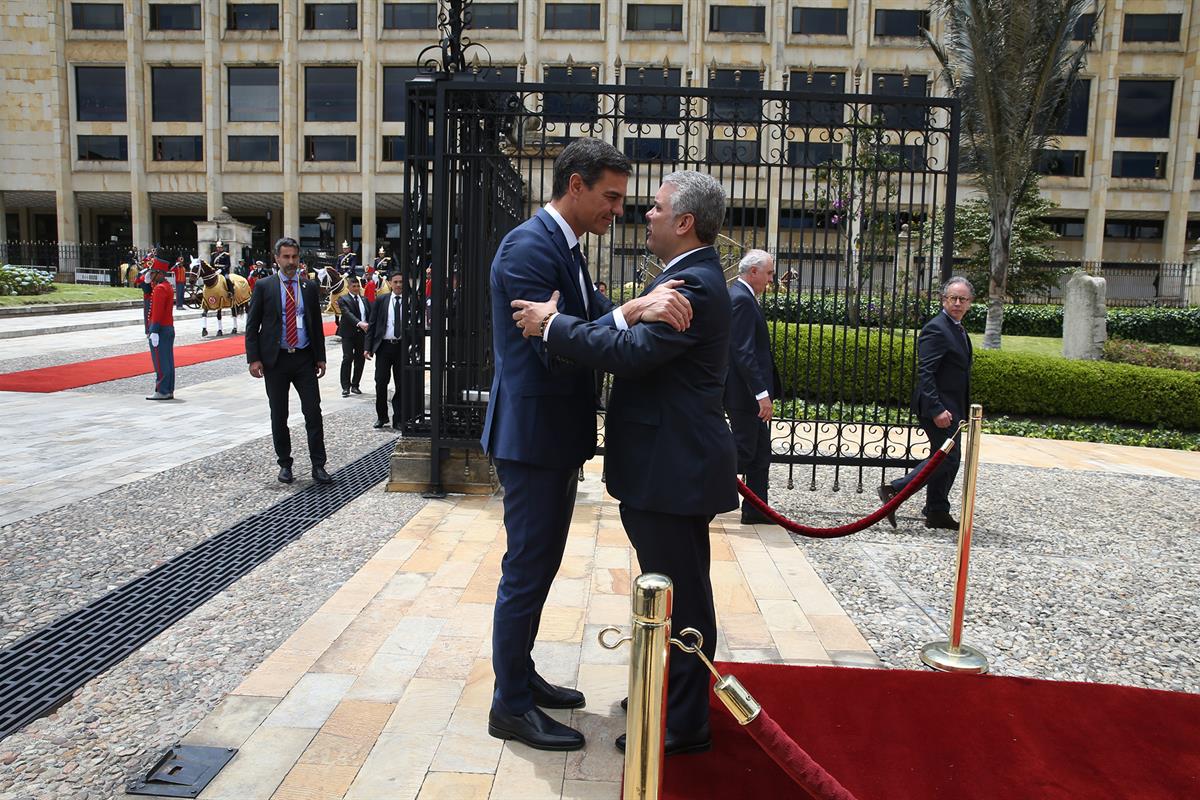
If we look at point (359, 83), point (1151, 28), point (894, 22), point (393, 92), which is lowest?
point (393, 92)

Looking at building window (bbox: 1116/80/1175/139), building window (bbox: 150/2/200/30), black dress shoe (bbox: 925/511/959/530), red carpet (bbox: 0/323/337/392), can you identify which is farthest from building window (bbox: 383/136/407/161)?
black dress shoe (bbox: 925/511/959/530)

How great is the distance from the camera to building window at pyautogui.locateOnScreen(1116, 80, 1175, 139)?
45.4 meters

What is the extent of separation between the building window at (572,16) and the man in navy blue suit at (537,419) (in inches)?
1863

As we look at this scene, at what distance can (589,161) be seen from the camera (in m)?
3.12

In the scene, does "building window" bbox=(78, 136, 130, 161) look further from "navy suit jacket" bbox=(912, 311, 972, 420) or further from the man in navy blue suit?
the man in navy blue suit

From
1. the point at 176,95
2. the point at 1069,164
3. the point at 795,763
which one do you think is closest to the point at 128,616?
the point at 795,763

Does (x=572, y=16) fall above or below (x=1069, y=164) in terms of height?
above

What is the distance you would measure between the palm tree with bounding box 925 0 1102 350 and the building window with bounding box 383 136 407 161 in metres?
33.4

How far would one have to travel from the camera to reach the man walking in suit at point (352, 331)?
12.2 m

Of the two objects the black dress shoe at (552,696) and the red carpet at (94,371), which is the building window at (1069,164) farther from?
the black dress shoe at (552,696)

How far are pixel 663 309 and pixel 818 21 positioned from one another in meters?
49.3

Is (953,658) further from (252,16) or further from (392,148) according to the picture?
(252,16)

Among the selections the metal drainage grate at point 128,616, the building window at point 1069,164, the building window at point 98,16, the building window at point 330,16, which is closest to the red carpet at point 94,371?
the metal drainage grate at point 128,616

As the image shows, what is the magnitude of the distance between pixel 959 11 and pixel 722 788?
64.6ft
